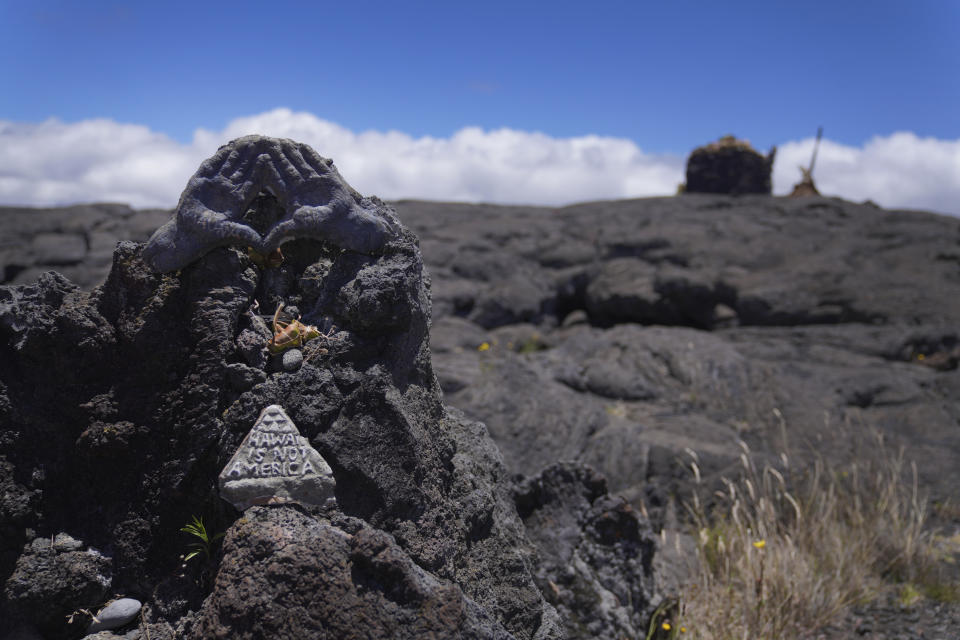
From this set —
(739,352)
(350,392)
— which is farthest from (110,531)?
(739,352)

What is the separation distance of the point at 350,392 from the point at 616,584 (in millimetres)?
1575

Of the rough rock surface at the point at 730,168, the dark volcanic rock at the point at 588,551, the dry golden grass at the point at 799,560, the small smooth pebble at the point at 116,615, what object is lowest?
the dry golden grass at the point at 799,560

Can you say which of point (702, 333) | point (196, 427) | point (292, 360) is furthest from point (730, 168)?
point (196, 427)

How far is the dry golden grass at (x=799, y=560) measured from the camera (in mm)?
3304

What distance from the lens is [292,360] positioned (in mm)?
2189

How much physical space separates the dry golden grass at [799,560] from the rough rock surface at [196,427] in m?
1.43

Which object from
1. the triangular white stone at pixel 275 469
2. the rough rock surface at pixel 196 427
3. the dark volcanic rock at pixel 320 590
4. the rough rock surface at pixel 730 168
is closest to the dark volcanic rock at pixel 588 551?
the rough rock surface at pixel 196 427

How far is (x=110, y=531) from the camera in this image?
2.11 metres

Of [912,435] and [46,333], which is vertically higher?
[46,333]

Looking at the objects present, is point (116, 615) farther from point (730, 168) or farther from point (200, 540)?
point (730, 168)

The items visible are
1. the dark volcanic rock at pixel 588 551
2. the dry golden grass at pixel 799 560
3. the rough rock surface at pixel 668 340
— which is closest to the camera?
the dark volcanic rock at pixel 588 551

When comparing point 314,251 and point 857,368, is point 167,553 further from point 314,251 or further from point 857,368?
point 857,368

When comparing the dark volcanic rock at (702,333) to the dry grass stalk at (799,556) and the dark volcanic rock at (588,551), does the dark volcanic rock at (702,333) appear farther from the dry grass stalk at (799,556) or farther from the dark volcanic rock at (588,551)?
the dark volcanic rock at (588,551)

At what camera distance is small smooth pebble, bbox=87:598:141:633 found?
201 centimetres
